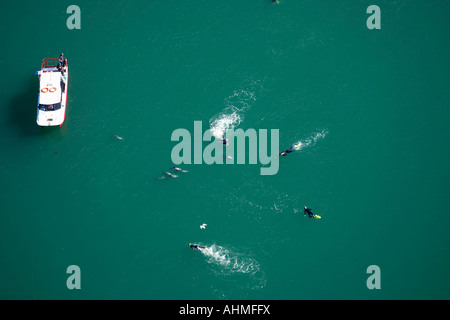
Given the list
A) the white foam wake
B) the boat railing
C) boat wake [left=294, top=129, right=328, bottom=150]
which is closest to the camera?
boat wake [left=294, top=129, right=328, bottom=150]

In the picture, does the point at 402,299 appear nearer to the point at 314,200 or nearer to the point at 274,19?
the point at 314,200

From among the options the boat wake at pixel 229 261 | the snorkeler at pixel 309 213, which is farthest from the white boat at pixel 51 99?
the snorkeler at pixel 309 213

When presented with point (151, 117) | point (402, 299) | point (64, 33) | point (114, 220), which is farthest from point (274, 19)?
point (402, 299)

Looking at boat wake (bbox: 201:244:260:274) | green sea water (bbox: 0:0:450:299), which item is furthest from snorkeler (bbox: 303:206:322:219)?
boat wake (bbox: 201:244:260:274)

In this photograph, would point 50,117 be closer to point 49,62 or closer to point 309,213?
point 49,62

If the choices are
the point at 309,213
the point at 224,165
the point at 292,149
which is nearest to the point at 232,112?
the point at 224,165

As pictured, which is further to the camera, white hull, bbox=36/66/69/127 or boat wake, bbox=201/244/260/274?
white hull, bbox=36/66/69/127

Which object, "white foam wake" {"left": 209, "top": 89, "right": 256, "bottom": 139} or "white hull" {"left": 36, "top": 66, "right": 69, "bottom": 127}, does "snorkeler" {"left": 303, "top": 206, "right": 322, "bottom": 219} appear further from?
"white hull" {"left": 36, "top": 66, "right": 69, "bottom": 127}
